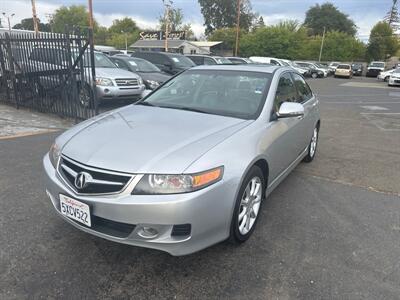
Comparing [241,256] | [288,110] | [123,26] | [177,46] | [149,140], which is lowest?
[241,256]

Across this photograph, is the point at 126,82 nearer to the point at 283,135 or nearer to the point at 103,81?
the point at 103,81

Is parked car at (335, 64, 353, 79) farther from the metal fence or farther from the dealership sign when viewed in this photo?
the metal fence

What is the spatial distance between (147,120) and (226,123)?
2.47ft

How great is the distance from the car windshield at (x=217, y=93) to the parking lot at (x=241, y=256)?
3.95 feet

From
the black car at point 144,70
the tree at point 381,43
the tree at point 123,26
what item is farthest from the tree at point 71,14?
the black car at point 144,70

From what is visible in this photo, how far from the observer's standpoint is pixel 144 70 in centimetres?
1194

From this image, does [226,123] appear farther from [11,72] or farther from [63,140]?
[11,72]

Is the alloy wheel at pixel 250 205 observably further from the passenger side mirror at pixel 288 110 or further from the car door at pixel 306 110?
the car door at pixel 306 110

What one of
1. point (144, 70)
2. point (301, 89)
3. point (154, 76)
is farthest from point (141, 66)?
point (301, 89)

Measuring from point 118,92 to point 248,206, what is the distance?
→ 6.86 m

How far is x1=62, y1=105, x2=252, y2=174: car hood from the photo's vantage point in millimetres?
2385

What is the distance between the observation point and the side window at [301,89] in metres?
4.66

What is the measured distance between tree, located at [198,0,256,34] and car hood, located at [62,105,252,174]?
89754 millimetres

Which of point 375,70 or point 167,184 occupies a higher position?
point 167,184
